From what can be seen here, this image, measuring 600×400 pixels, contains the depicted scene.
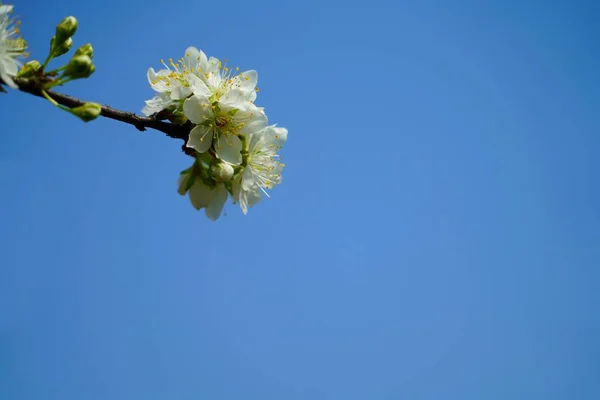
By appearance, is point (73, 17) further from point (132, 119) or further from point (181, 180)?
point (181, 180)

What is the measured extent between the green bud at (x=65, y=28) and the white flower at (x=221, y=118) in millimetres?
506

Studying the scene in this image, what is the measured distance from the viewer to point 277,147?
8.71 feet

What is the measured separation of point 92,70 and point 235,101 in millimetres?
599

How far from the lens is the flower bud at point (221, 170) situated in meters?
2.28

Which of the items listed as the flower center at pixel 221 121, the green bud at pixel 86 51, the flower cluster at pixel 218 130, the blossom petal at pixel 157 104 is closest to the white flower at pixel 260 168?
the flower cluster at pixel 218 130

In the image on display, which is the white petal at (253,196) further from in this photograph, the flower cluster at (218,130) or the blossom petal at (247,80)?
the blossom petal at (247,80)

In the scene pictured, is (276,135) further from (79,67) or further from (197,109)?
(79,67)

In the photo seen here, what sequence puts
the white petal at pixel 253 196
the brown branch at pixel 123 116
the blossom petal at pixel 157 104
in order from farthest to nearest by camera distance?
the white petal at pixel 253 196, the blossom petal at pixel 157 104, the brown branch at pixel 123 116

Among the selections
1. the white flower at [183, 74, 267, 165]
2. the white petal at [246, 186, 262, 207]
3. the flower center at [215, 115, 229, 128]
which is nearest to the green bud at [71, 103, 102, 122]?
the white flower at [183, 74, 267, 165]

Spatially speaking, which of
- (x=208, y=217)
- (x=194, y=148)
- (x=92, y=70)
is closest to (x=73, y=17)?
(x=92, y=70)

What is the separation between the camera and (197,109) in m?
2.22

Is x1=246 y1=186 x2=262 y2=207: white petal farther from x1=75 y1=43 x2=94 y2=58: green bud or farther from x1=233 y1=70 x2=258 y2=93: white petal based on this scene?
x1=75 y1=43 x2=94 y2=58: green bud

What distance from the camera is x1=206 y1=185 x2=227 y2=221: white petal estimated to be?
2.44 meters

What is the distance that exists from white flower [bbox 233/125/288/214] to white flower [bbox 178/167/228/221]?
0.24 feet
